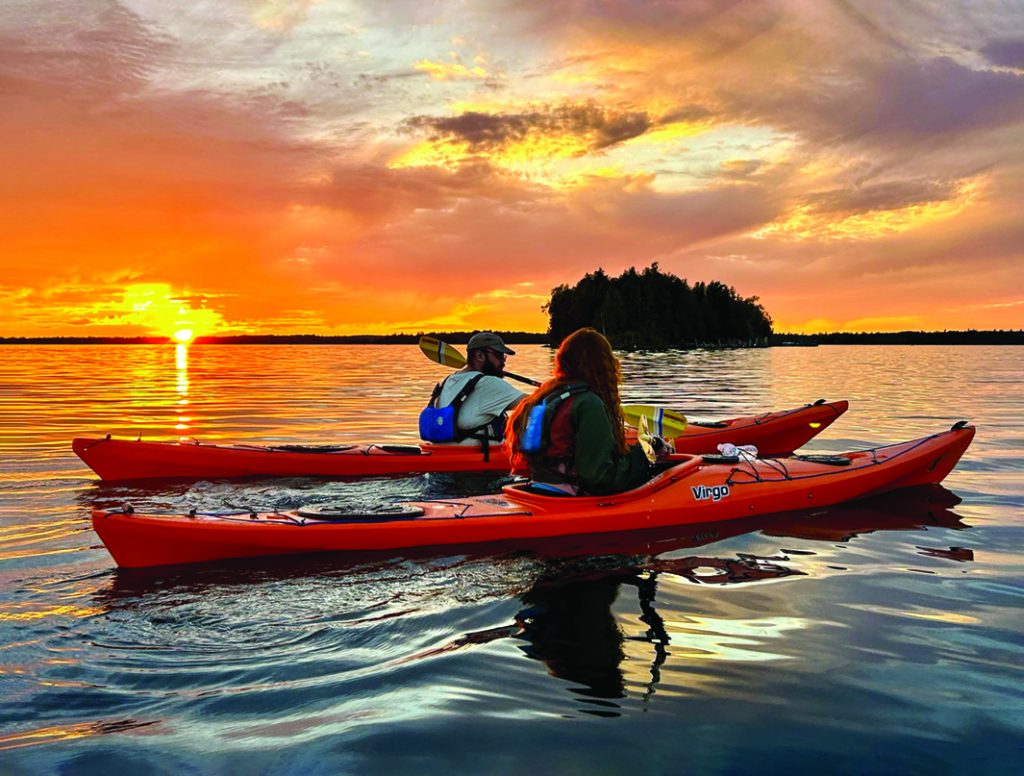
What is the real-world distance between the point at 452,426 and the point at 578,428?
3539mm

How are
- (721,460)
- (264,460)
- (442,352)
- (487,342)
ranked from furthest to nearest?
(442,352), (264,460), (487,342), (721,460)

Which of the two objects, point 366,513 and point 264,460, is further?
point 264,460

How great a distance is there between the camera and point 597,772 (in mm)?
2842

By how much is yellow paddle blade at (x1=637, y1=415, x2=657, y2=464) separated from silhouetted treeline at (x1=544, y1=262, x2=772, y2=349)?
7924 cm

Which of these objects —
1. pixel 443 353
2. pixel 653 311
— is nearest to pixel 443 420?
pixel 443 353

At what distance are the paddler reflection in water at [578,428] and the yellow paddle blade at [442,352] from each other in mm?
4643

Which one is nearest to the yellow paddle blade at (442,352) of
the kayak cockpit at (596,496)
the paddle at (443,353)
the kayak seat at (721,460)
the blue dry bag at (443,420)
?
the paddle at (443,353)

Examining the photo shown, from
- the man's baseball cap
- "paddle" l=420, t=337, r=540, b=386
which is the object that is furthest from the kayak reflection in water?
"paddle" l=420, t=337, r=540, b=386

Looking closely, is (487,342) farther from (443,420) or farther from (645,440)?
(645,440)

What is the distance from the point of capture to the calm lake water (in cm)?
300

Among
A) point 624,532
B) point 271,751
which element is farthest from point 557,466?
point 271,751

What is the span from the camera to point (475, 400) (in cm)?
898

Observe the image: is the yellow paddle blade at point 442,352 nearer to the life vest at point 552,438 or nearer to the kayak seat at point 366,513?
the life vest at point 552,438

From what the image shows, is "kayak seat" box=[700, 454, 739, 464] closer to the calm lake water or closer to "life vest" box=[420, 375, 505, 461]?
the calm lake water
